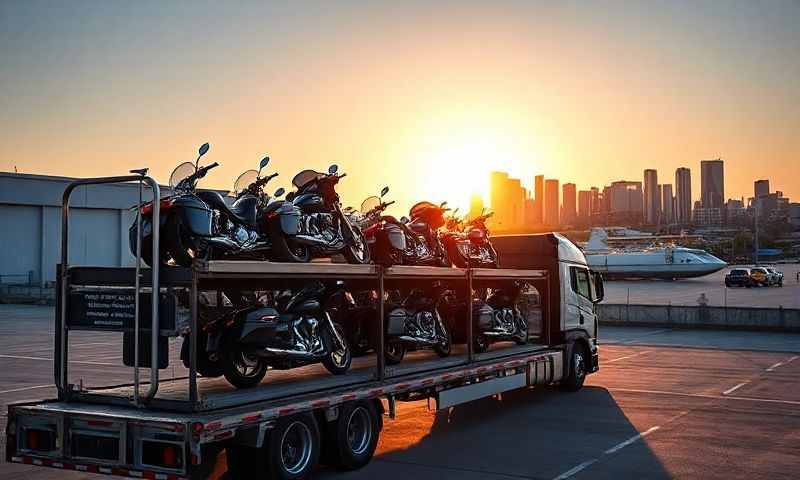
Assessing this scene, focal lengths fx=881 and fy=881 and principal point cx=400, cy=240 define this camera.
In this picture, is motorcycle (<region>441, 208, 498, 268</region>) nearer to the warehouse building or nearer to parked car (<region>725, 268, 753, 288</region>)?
the warehouse building

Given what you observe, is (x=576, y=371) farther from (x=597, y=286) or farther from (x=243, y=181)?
(x=243, y=181)

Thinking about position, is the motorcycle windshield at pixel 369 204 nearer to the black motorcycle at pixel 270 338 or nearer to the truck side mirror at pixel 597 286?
the black motorcycle at pixel 270 338

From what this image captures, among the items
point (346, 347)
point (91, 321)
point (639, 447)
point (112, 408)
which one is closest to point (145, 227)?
point (91, 321)

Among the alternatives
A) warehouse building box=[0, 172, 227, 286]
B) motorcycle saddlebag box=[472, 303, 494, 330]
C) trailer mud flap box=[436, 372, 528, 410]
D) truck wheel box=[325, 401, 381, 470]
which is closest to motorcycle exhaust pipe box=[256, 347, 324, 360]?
truck wheel box=[325, 401, 381, 470]

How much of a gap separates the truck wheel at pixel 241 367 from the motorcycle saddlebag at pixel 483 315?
533 centimetres

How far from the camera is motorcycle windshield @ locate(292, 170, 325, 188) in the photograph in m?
11.5

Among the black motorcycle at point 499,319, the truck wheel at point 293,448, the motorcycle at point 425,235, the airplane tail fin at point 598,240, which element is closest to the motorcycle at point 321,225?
the motorcycle at point 425,235

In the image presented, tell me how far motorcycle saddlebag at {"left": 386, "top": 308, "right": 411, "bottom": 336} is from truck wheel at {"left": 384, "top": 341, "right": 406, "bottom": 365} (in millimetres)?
312

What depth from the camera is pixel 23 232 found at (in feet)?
196

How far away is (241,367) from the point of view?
31.0 feet

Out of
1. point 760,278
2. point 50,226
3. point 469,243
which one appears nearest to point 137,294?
point 469,243

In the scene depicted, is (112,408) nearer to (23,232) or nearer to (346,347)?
(346,347)

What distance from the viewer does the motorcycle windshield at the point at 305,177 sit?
11.5 meters

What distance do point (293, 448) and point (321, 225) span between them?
10.4ft
